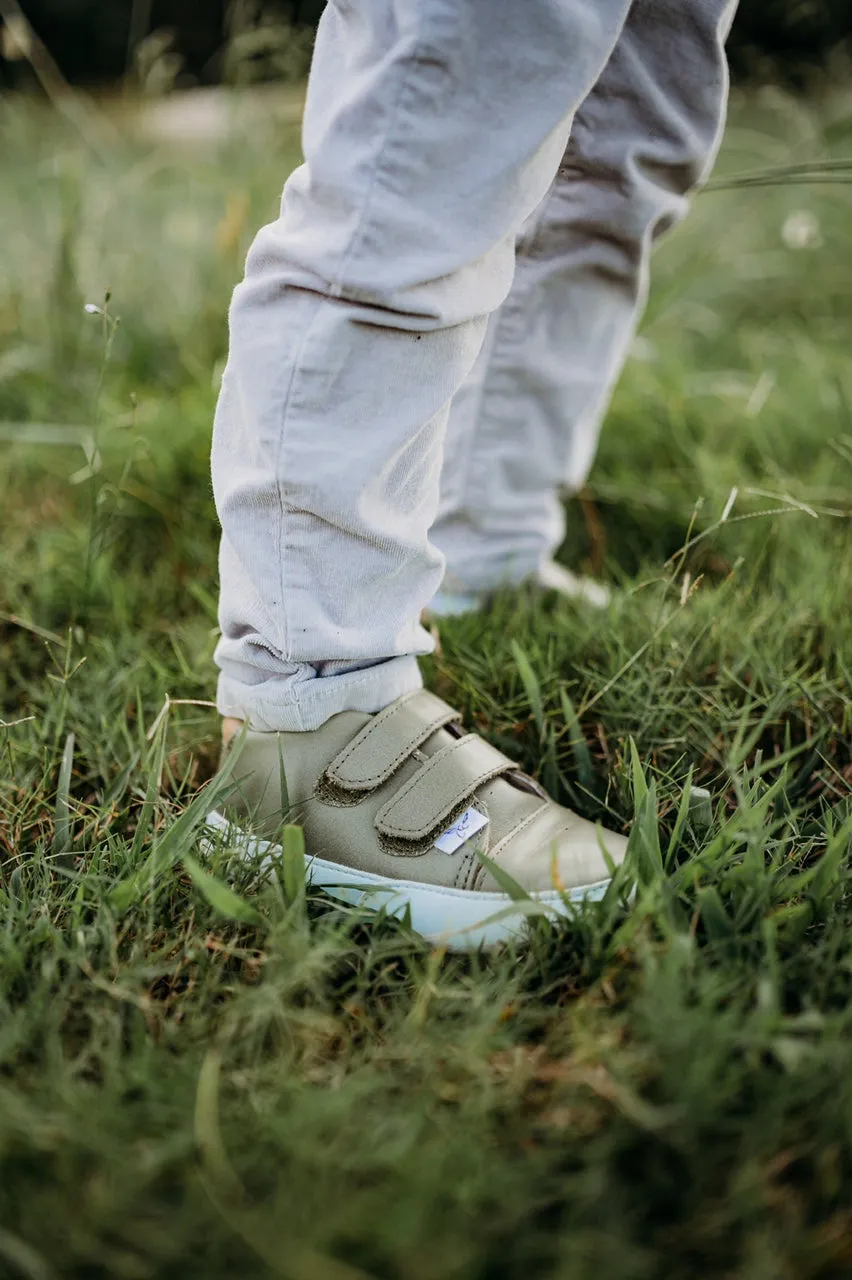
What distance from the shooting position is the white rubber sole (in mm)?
835

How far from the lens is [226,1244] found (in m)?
0.58

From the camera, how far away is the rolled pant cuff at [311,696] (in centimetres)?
89

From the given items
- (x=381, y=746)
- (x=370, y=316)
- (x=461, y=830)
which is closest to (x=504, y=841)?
(x=461, y=830)

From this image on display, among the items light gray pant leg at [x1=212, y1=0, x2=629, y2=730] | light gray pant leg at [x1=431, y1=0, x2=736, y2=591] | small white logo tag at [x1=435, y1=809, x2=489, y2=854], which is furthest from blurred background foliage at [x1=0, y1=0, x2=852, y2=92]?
small white logo tag at [x1=435, y1=809, x2=489, y2=854]

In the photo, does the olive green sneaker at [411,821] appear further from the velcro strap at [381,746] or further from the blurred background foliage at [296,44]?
the blurred background foliage at [296,44]

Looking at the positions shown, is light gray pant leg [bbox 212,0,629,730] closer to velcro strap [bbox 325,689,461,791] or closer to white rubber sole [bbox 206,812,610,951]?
velcro strap [bbox 325,689,461,791]

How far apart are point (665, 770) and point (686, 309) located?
1.61 m

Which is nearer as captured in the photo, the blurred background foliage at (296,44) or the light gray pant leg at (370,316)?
the light gray pant leg at (370,316)

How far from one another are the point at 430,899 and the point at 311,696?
0.21 metres

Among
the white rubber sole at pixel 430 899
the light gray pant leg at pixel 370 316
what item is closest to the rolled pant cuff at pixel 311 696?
the light gray pant leg at pixel 370 316

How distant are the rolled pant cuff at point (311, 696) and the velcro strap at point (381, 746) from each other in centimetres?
2

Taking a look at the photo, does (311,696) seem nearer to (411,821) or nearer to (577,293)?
(411,821)

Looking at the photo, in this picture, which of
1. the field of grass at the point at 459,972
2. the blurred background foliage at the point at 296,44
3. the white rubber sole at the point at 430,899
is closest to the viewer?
the field of grass at the point at 459,972

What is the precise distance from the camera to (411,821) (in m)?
0.89
